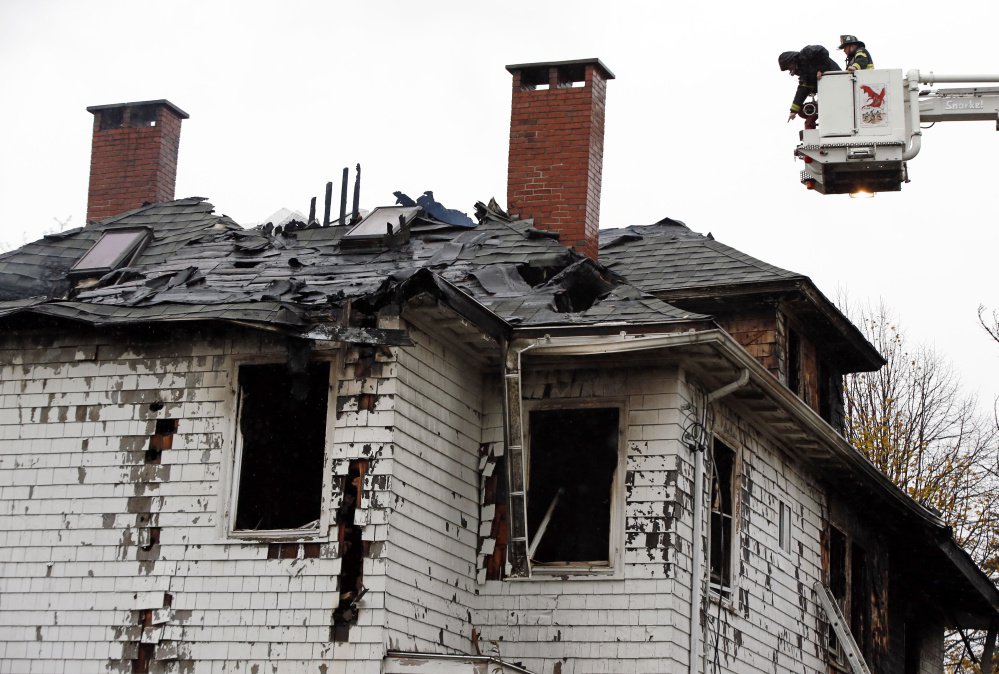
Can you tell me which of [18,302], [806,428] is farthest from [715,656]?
[18,302]

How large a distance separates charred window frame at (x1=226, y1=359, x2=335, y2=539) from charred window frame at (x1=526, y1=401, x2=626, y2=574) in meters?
2.05

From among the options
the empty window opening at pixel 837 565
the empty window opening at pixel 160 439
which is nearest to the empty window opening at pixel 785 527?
the empty window opening at pixel 837 565

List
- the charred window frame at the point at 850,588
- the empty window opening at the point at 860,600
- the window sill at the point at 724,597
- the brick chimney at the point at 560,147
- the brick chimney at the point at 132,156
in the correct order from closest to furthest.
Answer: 1. the window sill at the point at 724,597
2. the brick chimney at the point at 560,147
3. the charred window frame at the point at 850,588
4. the empty window opening at the point at 860,600
5. the brick chimney at the point at 132,156

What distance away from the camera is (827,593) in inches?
641

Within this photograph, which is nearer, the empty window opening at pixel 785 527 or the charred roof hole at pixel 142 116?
the empty window opening at pixel 785 527

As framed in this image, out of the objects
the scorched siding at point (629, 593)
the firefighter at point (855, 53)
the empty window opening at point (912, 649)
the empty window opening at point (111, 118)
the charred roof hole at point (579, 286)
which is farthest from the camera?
the empty window opening at point (912, 649)

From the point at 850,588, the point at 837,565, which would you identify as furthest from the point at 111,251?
the point at 850,588

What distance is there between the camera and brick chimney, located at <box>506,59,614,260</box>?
16.0 metres

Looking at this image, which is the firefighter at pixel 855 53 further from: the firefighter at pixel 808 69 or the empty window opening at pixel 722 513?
the empty window opening at pixel 722 513

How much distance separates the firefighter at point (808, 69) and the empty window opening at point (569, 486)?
3.50 m

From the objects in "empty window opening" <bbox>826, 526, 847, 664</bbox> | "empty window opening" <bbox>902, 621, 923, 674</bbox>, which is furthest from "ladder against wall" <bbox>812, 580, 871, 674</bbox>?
"empty window opening" <bbox>902, 621, 923, 674</bbox>

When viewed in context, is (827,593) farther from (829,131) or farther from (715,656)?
(829,131)

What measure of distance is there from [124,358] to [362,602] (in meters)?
3.35

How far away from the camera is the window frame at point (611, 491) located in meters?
12.5
